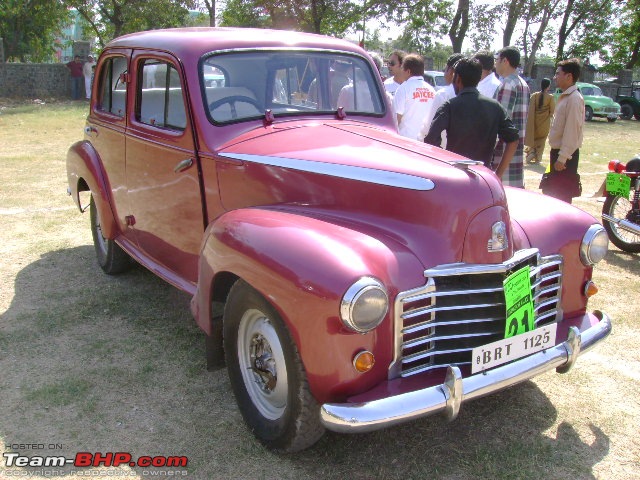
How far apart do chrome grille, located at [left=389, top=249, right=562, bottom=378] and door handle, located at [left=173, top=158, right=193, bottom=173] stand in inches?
65.6

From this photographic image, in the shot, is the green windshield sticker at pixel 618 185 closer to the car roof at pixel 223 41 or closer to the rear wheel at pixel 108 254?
the car roof at pixel 223 41

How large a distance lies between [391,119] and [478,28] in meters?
41.7

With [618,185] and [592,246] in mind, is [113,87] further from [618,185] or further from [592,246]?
[618,185]

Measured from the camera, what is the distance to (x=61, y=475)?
273cm

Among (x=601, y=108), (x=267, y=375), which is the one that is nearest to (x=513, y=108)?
(x=267, y=375)

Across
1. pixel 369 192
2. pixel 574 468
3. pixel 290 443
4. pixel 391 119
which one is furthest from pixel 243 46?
pixel 574 468

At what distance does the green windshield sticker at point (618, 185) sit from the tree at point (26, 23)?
85.6ft

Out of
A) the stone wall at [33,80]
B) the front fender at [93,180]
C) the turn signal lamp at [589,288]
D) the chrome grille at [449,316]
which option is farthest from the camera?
the stone wall at [33,80]

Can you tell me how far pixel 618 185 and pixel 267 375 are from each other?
439cm

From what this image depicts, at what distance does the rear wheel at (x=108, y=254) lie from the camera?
498 cm

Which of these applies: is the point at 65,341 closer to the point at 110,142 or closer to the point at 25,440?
the point at 25,440

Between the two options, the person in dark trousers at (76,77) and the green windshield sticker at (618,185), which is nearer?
the green windshield sticker at (618,185)

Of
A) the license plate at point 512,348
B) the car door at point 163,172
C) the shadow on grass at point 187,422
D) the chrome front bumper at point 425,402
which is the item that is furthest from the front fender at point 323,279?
the car door at point 163,172

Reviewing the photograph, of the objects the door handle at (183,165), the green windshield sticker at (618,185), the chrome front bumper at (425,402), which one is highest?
the door handle at (183,165)
